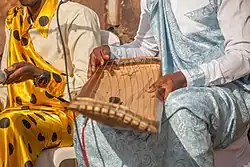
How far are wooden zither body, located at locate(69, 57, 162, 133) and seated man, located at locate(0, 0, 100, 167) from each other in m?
0.55

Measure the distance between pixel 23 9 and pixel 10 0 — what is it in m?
0.90

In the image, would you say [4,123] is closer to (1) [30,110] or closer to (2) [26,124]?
(2) [26,124]

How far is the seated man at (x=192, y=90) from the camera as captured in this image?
271 centimetres

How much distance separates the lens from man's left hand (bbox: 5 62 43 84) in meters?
3.41

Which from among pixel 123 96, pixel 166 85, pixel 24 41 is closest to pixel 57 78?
pixel 24 41

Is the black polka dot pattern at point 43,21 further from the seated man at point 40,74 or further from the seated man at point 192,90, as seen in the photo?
the seated man at point 192,90

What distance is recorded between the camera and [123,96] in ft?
9.43

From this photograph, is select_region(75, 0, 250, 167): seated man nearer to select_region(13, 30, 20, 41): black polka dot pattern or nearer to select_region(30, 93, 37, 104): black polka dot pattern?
select_region(30, 93, 37, 104): black polka dot pattern

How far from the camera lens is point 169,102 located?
2738mm

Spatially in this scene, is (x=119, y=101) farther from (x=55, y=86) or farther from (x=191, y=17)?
(x=55, y=86)

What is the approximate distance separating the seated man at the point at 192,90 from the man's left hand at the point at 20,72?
0.41 meters

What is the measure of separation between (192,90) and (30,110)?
1086 millimetres

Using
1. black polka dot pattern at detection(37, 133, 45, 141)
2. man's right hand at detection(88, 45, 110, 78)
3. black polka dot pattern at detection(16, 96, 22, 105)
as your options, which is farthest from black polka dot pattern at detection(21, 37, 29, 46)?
man's right hand at detection(88, 45, 110, 78)

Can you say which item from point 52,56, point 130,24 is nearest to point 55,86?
point 52,56
